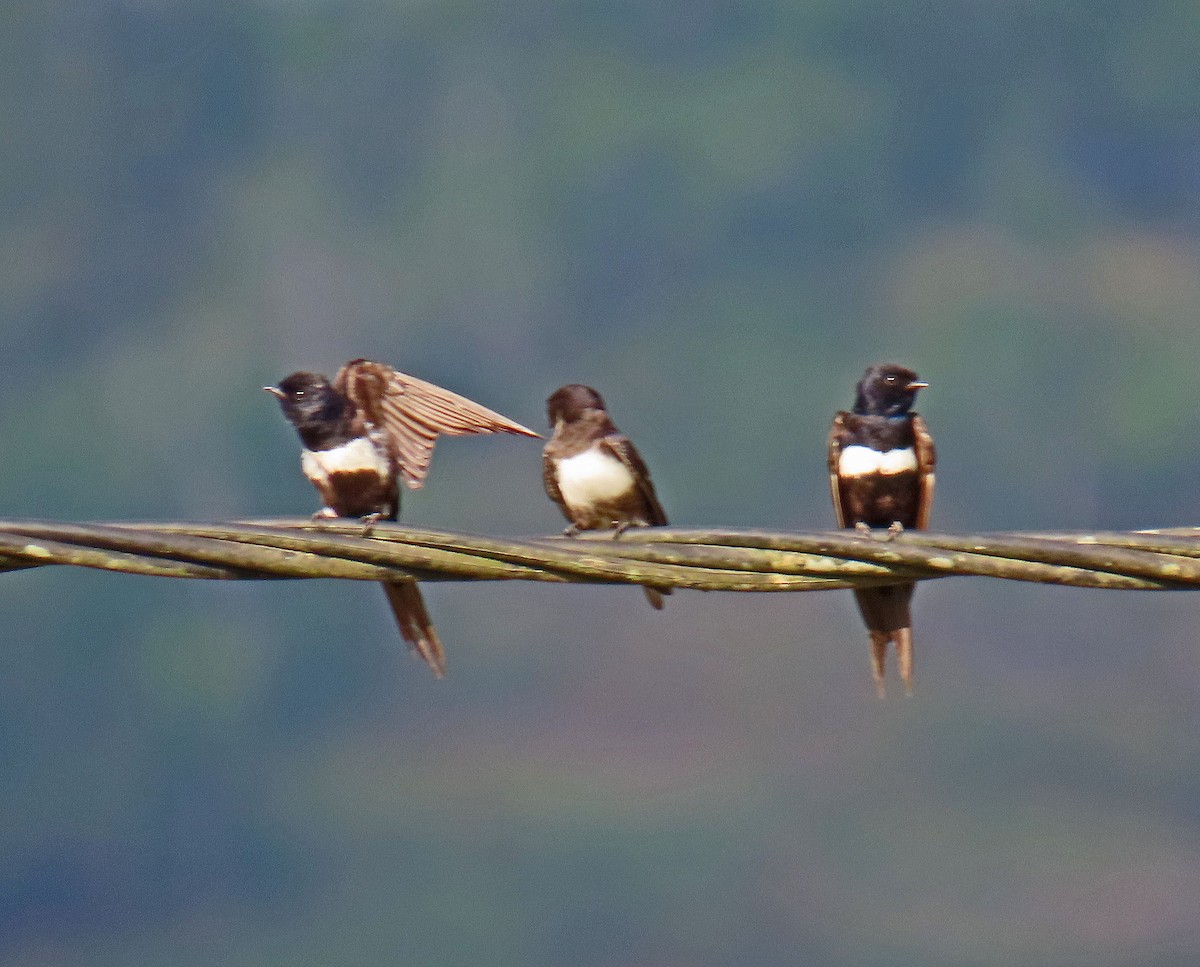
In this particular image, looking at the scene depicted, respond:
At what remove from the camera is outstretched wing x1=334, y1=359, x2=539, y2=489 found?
7602 millimetres

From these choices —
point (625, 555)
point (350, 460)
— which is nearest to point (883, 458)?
point (350, 460)

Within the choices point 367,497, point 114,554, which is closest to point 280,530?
point 114,554

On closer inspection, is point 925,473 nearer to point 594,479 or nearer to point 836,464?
point 836,464

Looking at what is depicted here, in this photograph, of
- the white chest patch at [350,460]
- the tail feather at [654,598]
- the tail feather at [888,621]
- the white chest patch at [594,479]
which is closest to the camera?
the tail feather at [888,621]

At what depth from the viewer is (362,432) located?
784 cm

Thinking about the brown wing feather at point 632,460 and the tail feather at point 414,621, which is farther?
the brown wing feather at point 632,460

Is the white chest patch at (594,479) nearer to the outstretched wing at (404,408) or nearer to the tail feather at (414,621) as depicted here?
the outstretched wing at (404,408)

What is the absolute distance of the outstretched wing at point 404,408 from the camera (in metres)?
7.60

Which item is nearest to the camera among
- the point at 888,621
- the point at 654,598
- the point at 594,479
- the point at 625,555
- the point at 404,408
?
the point at 625,555

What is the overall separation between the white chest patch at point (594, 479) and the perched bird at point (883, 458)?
894 mm

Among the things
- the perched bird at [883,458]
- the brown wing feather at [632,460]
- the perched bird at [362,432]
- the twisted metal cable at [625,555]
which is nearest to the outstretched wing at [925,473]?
the perched bird at [883,458]

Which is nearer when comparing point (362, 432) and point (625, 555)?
point (625, 555)

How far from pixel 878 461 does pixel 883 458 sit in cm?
2

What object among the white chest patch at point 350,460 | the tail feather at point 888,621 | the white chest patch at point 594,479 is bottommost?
the tail feather at point 888,621
